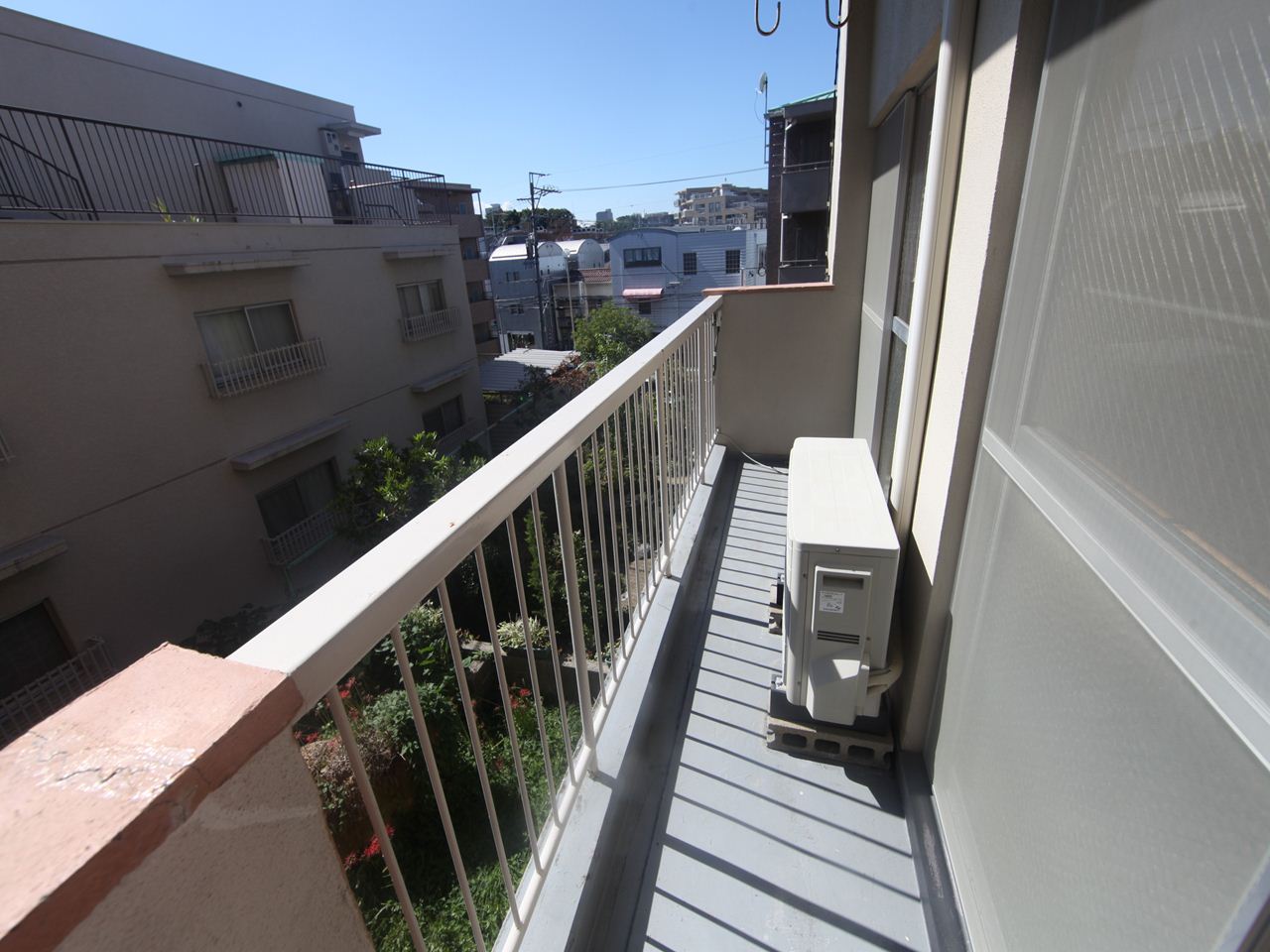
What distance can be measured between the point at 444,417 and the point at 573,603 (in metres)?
12.2

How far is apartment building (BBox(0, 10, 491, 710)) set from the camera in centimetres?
593

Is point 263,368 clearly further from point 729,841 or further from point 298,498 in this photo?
point 729,841

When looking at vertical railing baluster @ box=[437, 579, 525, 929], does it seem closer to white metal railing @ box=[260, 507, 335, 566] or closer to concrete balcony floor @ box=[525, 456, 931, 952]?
concrete balcony floor @ box=[525, 456, 931, 952]

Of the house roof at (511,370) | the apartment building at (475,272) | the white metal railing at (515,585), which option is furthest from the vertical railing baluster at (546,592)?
the apartment building at (475,272)

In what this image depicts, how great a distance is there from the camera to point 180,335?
7.13 meters

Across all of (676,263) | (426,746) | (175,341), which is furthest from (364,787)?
(676,263)

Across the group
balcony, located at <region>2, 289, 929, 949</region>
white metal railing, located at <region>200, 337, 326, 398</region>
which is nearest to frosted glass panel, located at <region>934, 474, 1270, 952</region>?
balcony, located at <region>2, 289, 929, 949</region>

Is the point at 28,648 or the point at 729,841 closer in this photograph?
the point at 729,841

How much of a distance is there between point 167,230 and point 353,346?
3.12 m

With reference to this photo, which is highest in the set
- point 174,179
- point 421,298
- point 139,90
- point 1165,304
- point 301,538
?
point 139,90

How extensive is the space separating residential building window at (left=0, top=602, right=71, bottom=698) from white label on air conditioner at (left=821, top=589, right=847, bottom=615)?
8046mm

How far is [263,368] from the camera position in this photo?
8250 mm

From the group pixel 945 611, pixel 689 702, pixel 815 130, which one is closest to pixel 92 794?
pixel 945 611

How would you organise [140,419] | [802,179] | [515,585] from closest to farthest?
[515,585] → [140,419] → [802,179]
